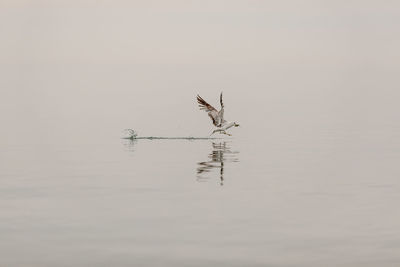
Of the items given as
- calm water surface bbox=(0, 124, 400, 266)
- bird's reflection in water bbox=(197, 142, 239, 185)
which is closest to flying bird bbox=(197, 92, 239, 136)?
bird's reflection in water bbox=(197, 142, 239, 185)

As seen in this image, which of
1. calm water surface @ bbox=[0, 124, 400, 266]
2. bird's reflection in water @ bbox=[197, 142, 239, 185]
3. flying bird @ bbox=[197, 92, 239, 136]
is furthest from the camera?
flying bird @ bbox=[197, 92, 239, 136]

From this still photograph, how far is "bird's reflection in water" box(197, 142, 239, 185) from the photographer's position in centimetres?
3550

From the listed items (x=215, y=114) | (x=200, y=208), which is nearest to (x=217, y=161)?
Result: (x=215, y=114)

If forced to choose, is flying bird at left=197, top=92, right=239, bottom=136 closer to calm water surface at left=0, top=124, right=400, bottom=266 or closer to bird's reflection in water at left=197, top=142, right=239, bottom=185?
bird's reflection in water at left=197, top=142, right=239, bottom=185

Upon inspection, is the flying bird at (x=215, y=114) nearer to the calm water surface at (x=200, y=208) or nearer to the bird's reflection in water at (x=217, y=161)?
the bird's reflection in water at (x=217, y=161)

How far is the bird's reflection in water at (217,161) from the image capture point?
116 ft

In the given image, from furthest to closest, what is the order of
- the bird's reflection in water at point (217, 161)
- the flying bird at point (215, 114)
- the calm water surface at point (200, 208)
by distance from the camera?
the flying bird at point (215, 114), the bird's reflection in water at point (217, 161), the calm water surface at point (200, 208)

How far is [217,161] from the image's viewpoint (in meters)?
41.3

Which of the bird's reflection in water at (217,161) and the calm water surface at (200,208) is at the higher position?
the bird's reflection in water at (217,161)

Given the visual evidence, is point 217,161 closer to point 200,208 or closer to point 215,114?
point 215,114

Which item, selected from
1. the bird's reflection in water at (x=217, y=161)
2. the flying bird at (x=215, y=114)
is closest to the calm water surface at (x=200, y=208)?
the bird's reflection in water at (x=217, y=161)

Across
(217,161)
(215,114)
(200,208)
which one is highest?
(215,114)

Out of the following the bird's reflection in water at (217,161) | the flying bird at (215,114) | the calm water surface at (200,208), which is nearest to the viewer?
the calm water surface at (200,208)

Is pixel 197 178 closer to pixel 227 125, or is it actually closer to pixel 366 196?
pixel 366 196
